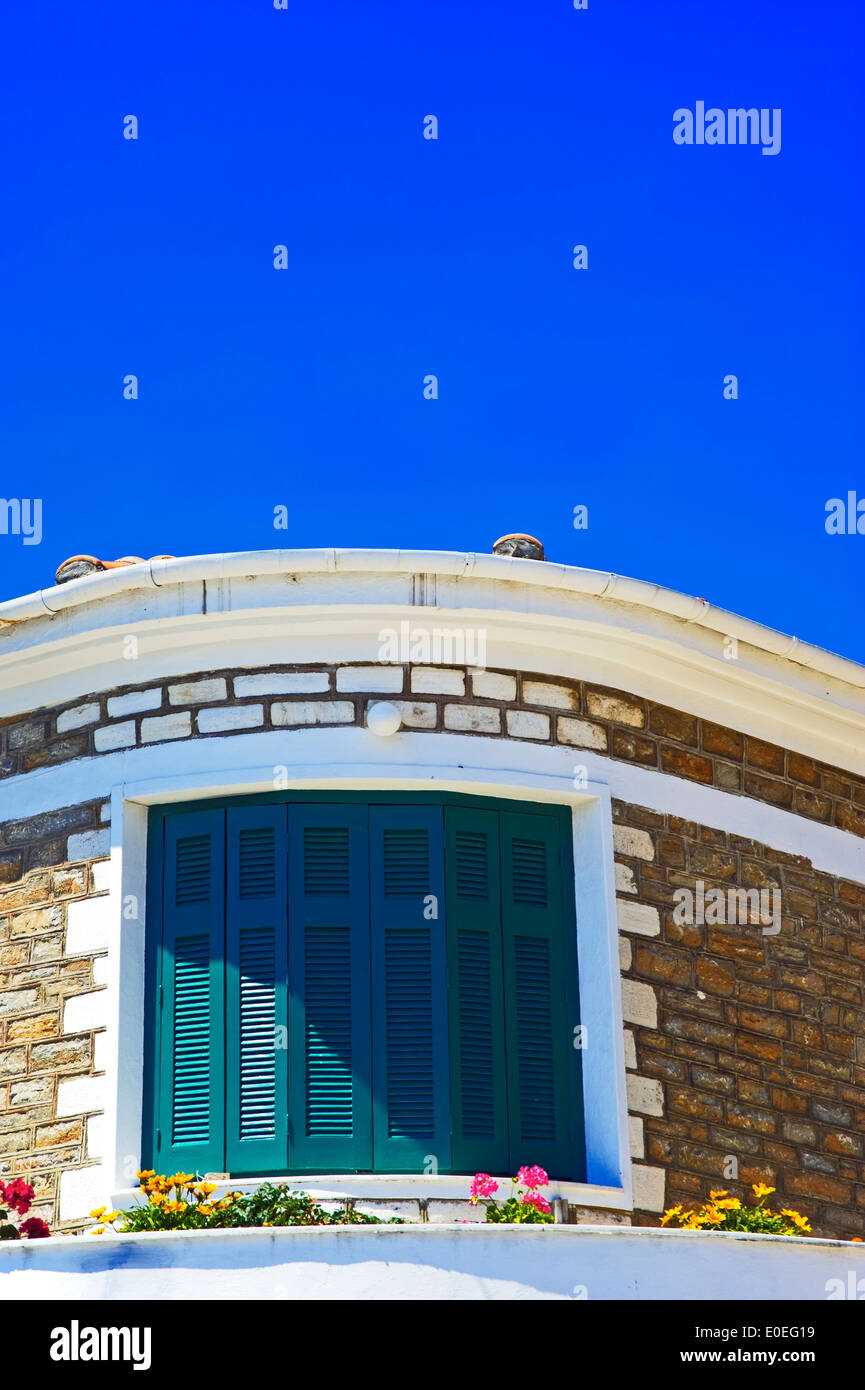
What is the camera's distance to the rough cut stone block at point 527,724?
11078mm

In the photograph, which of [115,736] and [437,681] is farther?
[115,736]

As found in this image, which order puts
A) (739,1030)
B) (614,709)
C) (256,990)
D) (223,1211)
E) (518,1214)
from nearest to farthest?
(223,1211) → (518,1214) → (256,990) → (739,1030) → (614,709)

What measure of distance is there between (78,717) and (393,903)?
1929 mm

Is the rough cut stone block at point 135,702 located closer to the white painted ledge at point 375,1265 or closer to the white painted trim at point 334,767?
the white painted trim at point 334,767

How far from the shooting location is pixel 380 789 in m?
10.9

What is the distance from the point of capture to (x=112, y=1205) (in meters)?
10.2

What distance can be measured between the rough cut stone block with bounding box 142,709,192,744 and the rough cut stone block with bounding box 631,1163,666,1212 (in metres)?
3.00

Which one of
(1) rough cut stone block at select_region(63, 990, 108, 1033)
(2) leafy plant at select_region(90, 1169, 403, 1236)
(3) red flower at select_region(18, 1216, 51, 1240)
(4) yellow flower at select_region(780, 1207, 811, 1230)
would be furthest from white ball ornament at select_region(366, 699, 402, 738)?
(4) yellow flower at select_region(780, 1207, 811, 1230)

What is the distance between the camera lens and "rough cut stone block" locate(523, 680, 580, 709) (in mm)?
11195

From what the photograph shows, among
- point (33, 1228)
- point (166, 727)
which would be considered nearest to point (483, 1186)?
point (33, 1228)

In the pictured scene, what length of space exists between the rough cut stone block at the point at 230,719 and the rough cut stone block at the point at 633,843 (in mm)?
1845

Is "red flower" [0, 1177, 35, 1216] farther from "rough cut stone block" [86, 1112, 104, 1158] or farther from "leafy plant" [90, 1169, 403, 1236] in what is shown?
"rough cut stone block" [86, 1112, 104, 1158]

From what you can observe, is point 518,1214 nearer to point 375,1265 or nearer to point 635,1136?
point 635,1136
